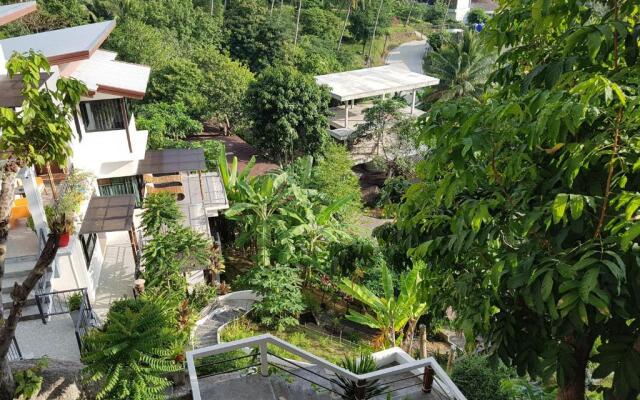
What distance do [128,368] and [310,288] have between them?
30.0ft

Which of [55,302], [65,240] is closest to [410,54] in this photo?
[65,240]

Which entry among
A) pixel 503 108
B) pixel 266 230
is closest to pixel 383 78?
pixel 266 230

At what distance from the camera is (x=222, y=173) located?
17484 millimetres

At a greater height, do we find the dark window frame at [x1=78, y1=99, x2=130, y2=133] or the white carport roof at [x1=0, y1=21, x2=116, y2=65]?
the white carport roof at [x1=0, y1=21, x2=116, y2=65]

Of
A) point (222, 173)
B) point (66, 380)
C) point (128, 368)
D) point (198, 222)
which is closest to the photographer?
point (128, 368)

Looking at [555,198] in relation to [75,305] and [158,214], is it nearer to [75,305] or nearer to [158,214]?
[75,305]

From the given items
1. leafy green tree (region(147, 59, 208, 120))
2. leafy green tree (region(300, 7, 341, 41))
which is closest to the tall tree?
leafy green tree (region(147, 59, 208, 120))

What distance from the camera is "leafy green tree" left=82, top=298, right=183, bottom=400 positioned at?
289 inches

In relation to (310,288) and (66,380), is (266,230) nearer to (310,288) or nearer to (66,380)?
(310,288)

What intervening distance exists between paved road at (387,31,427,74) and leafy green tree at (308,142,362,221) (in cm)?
3525

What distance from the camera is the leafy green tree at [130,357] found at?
734 cm

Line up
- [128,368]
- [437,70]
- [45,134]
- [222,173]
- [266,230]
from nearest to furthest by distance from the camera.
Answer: [45,134], [128,368], [266,230], [222,173], [437,70]

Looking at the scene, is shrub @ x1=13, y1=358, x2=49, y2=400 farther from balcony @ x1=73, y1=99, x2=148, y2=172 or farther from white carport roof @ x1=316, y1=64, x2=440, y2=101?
white carport roof @ x1=316, y1=64, x2=440, y2=101

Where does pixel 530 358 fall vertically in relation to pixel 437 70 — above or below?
above
